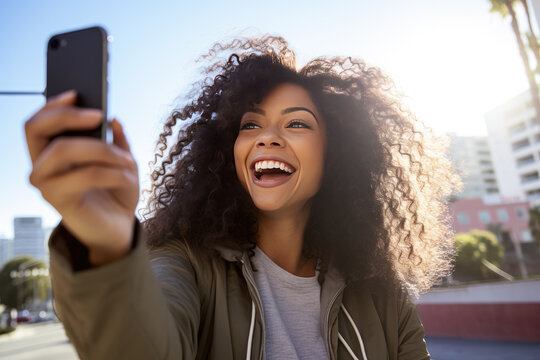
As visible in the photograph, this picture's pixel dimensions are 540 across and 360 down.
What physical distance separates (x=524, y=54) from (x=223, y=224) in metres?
18.6

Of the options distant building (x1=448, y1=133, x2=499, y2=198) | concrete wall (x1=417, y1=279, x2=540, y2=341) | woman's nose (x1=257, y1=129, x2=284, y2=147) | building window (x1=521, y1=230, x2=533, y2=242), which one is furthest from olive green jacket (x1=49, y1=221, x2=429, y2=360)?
distant building (x1=448, y1=133, x2=499, y2=198)

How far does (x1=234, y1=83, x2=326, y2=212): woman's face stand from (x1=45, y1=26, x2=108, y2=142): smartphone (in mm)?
1333

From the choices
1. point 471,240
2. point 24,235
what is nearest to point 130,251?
point 471,240

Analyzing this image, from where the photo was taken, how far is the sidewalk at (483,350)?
34.1 feet

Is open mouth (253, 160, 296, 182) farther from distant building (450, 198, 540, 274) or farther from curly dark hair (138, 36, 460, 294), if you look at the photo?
distant building (450, 198, 540, 274)

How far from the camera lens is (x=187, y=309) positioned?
1352 mm

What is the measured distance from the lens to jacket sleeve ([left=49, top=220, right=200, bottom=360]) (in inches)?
31.6

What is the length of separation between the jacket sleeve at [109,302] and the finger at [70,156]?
0.51 ft

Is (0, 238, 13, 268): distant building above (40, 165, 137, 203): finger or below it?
above

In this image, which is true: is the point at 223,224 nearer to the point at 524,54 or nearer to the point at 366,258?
the point at 366,258

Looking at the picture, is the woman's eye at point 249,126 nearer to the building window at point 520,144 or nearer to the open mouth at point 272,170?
the open mouth at point 272,170

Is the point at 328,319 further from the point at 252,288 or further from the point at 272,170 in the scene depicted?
the point at 272,170

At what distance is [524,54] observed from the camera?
53.4ft

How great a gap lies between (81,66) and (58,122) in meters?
0.20
